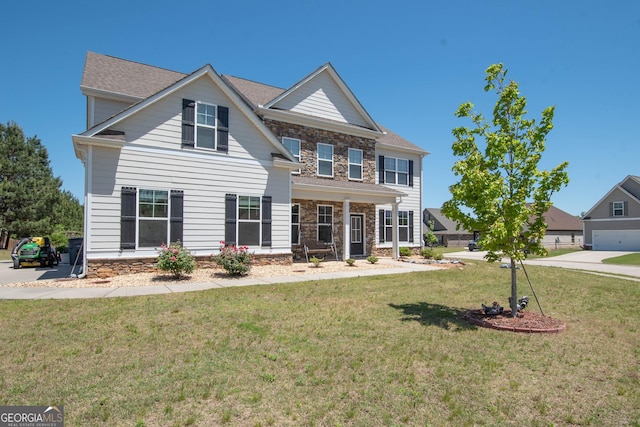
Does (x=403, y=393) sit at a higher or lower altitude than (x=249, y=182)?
lower

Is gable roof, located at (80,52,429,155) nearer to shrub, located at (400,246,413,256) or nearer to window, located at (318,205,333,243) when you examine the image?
window, located at (318,205,333,243)

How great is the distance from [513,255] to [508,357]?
2.24 meters

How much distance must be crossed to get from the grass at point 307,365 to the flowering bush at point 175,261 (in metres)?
2.94

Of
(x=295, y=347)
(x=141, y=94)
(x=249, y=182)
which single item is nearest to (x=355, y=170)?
(x=249, y=182)

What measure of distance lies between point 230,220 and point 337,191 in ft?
16.5

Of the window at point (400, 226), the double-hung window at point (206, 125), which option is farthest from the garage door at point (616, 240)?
the double-hung window at point (206, 125)

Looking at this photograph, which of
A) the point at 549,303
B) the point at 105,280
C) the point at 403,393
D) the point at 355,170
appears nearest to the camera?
the point at 403,393

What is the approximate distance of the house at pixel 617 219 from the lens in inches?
1469

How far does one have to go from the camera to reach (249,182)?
1373cm

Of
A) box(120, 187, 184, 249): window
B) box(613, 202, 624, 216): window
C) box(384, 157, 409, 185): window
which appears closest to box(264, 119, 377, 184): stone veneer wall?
box(384, 157, 409, 185): window

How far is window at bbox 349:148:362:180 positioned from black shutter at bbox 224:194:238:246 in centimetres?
726

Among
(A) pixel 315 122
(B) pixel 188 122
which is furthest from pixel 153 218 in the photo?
(A) pixel 315 122

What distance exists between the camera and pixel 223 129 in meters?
13.3

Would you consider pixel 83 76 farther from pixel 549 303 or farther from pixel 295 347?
pixel 549 303
